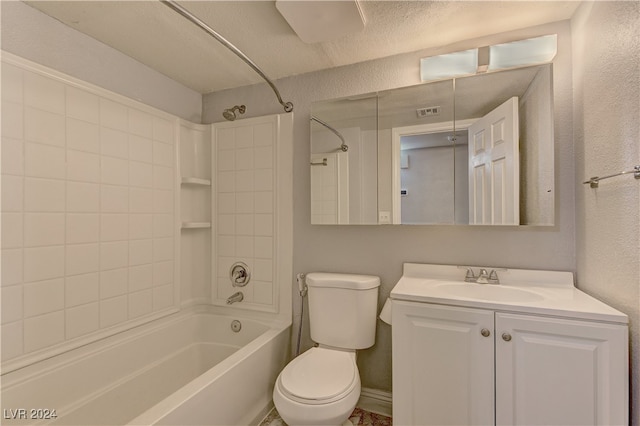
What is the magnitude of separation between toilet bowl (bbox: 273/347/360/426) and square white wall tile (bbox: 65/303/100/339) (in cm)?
110

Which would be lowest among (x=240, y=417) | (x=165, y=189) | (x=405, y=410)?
(x=240, y=417)

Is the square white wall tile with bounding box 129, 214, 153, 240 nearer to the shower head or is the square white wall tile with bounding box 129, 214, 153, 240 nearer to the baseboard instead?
the shower head

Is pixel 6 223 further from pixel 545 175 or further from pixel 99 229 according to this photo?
pixel 545 175

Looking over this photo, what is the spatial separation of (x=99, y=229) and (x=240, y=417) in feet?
4.36

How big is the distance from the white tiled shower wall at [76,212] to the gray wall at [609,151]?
2.46 meters

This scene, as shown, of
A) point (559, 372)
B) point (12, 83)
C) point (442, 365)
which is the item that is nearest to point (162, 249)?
point (12, 83)

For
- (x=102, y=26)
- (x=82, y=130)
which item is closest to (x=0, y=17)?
(x=102, y=26)

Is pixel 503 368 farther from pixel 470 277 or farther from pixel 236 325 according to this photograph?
pixel 236 325

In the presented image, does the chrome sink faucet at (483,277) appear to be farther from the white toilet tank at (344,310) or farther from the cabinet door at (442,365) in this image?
the white toilet tank at (344,310)

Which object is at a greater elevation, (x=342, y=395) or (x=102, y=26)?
(x=102, y=26)

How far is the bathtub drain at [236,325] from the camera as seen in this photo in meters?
2.18

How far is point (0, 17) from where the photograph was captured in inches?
52.9

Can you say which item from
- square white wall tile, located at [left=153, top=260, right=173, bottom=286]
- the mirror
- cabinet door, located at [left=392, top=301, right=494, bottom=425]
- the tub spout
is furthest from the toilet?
square white wall tile, located at [left=153, top=260, right=173, bottom=286]

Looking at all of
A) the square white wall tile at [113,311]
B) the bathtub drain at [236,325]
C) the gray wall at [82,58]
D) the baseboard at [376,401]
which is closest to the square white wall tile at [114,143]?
the gray wall at [82,58]
